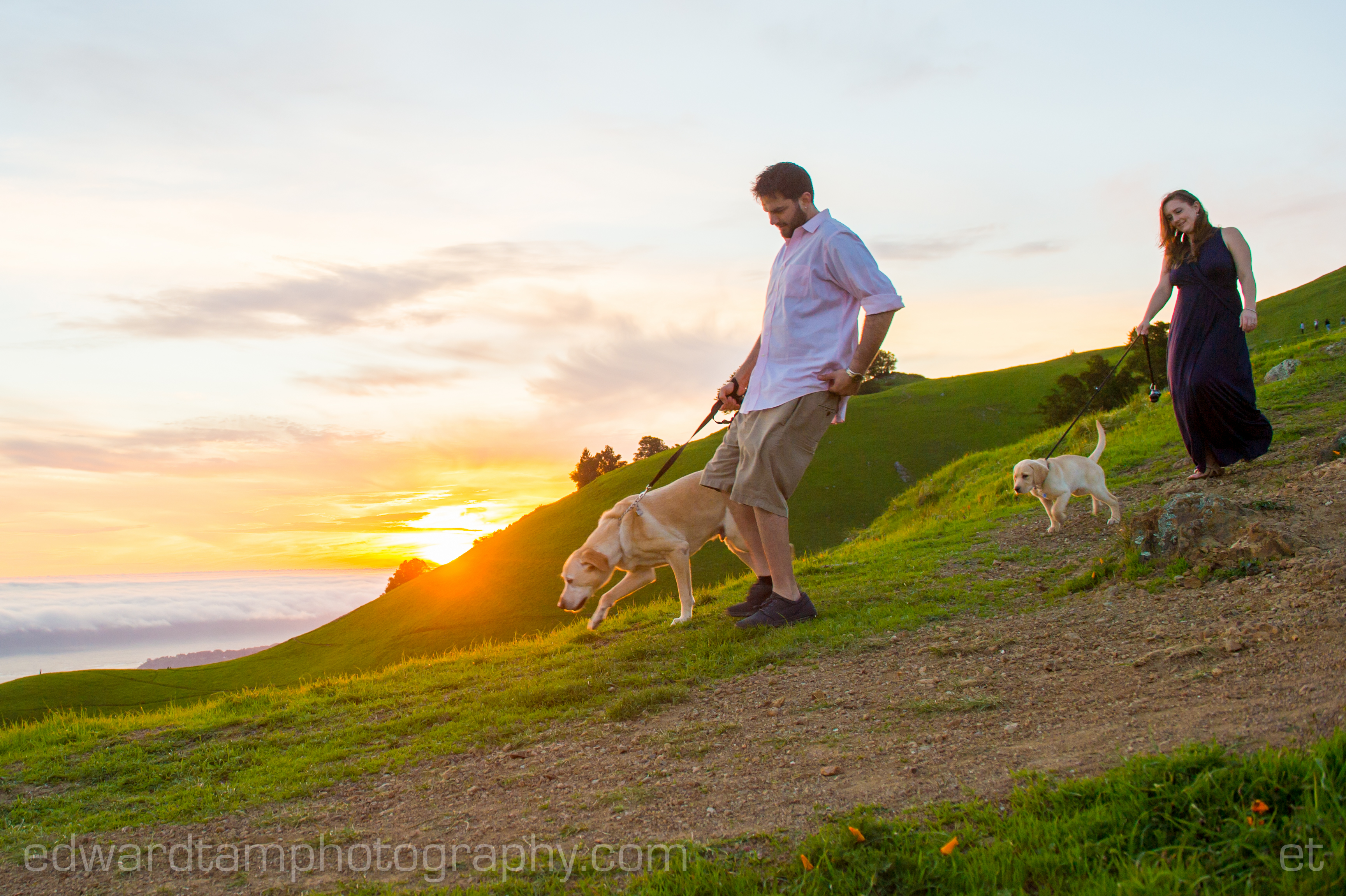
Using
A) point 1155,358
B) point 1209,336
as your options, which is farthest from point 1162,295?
point 1155,358

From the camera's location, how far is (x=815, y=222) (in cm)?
594

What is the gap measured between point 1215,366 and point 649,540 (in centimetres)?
608

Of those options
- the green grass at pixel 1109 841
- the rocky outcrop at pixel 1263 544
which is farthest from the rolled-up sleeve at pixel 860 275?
the green grass at pixel 1109 841

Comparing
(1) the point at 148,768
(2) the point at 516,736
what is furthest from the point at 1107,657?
(1) the point at 148,768

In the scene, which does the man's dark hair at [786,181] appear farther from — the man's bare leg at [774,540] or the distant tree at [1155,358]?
the distant tree at [1155,358]

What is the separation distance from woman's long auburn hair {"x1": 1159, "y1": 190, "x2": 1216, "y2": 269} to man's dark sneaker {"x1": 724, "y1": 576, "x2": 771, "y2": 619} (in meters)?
5.62

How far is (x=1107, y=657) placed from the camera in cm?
443

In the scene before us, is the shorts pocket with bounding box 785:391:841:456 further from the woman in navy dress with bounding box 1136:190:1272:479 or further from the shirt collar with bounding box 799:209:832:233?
the woman in navy dress with bounding box 1136:190:1272:479

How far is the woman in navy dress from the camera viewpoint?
8.08 metres

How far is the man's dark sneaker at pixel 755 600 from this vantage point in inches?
275

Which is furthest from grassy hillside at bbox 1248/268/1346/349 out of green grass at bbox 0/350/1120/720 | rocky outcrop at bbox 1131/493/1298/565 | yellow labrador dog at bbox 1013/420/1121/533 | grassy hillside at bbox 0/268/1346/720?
rocky outcrop at bbox 1131/493/1298/565

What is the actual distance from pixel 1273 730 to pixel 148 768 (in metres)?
5.77

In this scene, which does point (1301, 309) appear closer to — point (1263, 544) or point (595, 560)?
point (1263, 544)

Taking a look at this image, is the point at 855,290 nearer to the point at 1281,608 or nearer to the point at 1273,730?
the point at 1281,608
